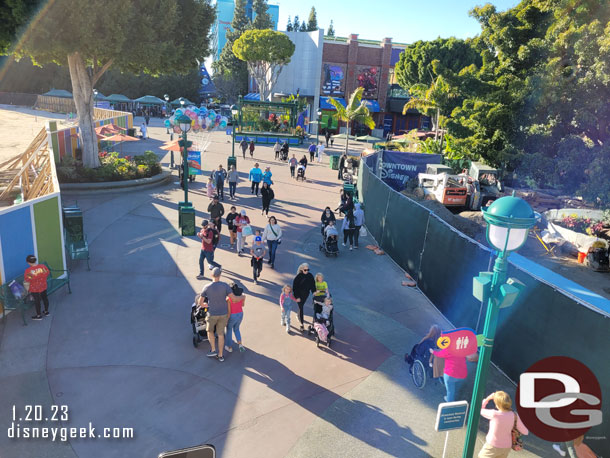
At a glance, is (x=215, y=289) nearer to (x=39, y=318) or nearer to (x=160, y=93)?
(x=39, y=318)

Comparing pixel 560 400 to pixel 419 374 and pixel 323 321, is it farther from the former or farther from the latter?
pixel 323 321

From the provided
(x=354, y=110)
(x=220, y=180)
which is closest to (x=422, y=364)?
(x=220, y=180)

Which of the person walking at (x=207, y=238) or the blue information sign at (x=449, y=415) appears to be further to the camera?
the person walking at (x=207, y=238)

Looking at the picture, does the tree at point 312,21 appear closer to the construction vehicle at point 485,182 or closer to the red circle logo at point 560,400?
the construction vehicle at point 485,182

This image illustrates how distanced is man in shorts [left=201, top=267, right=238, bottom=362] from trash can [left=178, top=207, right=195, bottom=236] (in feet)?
21.7

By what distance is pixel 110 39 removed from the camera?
18828 millimetres

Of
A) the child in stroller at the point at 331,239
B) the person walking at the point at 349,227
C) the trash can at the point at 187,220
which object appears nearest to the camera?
the child in stroller at the point at 331,239

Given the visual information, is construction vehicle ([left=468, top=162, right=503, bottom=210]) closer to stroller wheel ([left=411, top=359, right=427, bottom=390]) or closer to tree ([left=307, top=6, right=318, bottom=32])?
stroller wheel ([left=411, top=359, right=427, bottom=390])

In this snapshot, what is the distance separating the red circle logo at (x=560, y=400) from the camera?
6.35 metres

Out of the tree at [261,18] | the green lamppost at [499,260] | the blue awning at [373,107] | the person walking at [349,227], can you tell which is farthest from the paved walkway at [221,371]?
the tree at [261,18]

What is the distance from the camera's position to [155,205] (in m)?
19.2

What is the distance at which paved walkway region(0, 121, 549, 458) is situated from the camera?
6.58 metres

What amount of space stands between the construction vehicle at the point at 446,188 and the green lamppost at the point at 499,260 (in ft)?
53.1

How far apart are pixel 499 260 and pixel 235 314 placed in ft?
16.1
